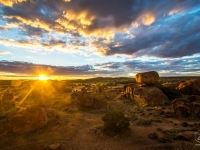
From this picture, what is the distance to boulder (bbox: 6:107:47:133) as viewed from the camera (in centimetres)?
1400

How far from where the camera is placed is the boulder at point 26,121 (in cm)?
1400

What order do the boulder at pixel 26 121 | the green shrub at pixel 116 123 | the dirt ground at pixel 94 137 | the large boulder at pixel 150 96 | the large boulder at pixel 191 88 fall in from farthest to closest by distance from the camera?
1. the large boulder at pixel 191 88
2. the large boulder at pixel 150 96
3. the boulder at pixel 26 121
4. the green shrub at pixel 116 123
5. the dirt ground at pixel 94 137

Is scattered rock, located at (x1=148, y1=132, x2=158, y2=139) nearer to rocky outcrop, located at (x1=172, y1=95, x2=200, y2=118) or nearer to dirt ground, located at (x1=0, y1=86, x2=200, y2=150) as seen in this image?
dirt ground, located at (x1=0, y1=86, x2=200, y2=150)

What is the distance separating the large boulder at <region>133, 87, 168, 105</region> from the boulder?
17.3 meters

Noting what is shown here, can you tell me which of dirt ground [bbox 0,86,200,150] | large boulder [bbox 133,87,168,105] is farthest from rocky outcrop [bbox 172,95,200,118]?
large boulder [bbox 133,87,168,105]

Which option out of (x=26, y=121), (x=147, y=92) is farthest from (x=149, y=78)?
(x=26, y=121)

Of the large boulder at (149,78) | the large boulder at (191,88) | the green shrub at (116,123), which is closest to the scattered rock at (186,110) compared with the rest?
the green shrub at (116,123)

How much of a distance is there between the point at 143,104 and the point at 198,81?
14.8m

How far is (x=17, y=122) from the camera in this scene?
560 inches

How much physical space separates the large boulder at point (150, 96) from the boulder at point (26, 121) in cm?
1726

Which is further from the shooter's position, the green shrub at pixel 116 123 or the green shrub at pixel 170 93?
the green shrub at pixel 170 93

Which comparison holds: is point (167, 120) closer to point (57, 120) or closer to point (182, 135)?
point (182, 135)

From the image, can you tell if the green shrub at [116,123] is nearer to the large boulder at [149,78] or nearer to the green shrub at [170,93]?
the large boulder at [149,78]

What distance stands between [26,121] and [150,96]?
63.4 ft
